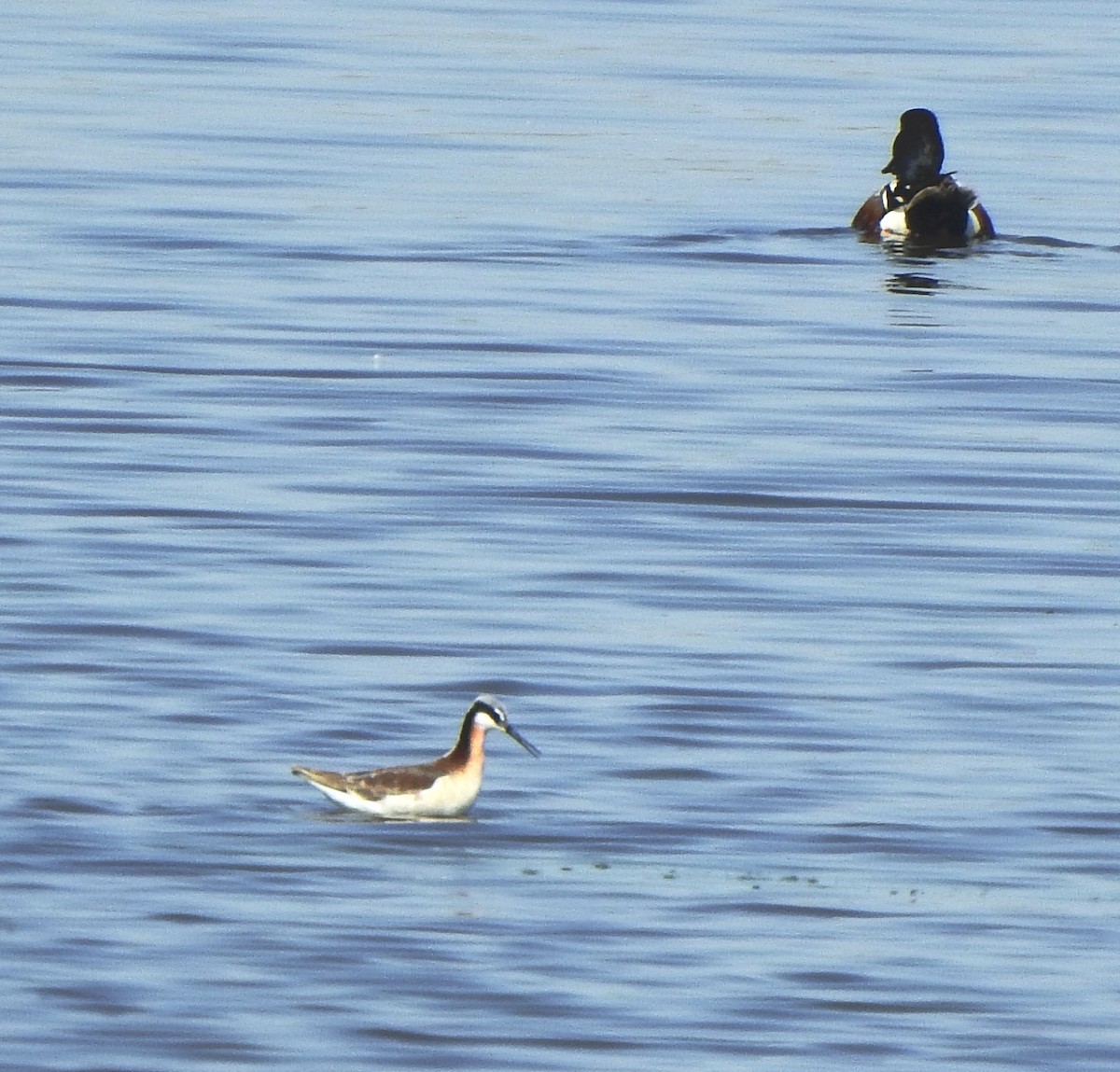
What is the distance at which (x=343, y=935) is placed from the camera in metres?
8.01

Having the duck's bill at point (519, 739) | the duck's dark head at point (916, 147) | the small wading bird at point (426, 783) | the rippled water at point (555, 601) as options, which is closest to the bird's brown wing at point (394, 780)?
the small wading bird at point (426, 783)

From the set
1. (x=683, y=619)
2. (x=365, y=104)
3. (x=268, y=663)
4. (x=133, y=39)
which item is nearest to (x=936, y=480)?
(x=683, y=619)

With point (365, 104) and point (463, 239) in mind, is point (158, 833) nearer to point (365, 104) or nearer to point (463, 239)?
point (463, 239)

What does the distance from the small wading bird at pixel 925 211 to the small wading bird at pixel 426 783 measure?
1215cm

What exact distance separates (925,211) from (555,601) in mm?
10001

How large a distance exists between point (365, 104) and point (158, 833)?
58.4 feet

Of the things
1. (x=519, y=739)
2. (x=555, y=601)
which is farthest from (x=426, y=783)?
(x=555, y=601)

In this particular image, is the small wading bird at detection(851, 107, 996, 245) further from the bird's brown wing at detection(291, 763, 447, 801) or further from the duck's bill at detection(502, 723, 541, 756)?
the bird's brown wing at detection(291, 763, 447, 801)

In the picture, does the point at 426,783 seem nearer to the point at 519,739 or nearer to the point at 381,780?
the point at 381,780

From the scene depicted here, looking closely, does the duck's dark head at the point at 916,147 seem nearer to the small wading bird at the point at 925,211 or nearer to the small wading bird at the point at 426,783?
the small wading bird at the point at 925,211

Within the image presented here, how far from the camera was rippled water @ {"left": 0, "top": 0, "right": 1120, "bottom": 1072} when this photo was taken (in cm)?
781

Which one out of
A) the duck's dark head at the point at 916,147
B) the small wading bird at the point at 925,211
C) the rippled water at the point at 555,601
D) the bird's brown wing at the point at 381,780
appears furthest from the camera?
the duck's dark head at the point at 916,147

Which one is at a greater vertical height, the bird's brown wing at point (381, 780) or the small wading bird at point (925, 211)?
the small wading bird at point (925, 211)

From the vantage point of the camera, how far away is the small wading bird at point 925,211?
68.1 ft
